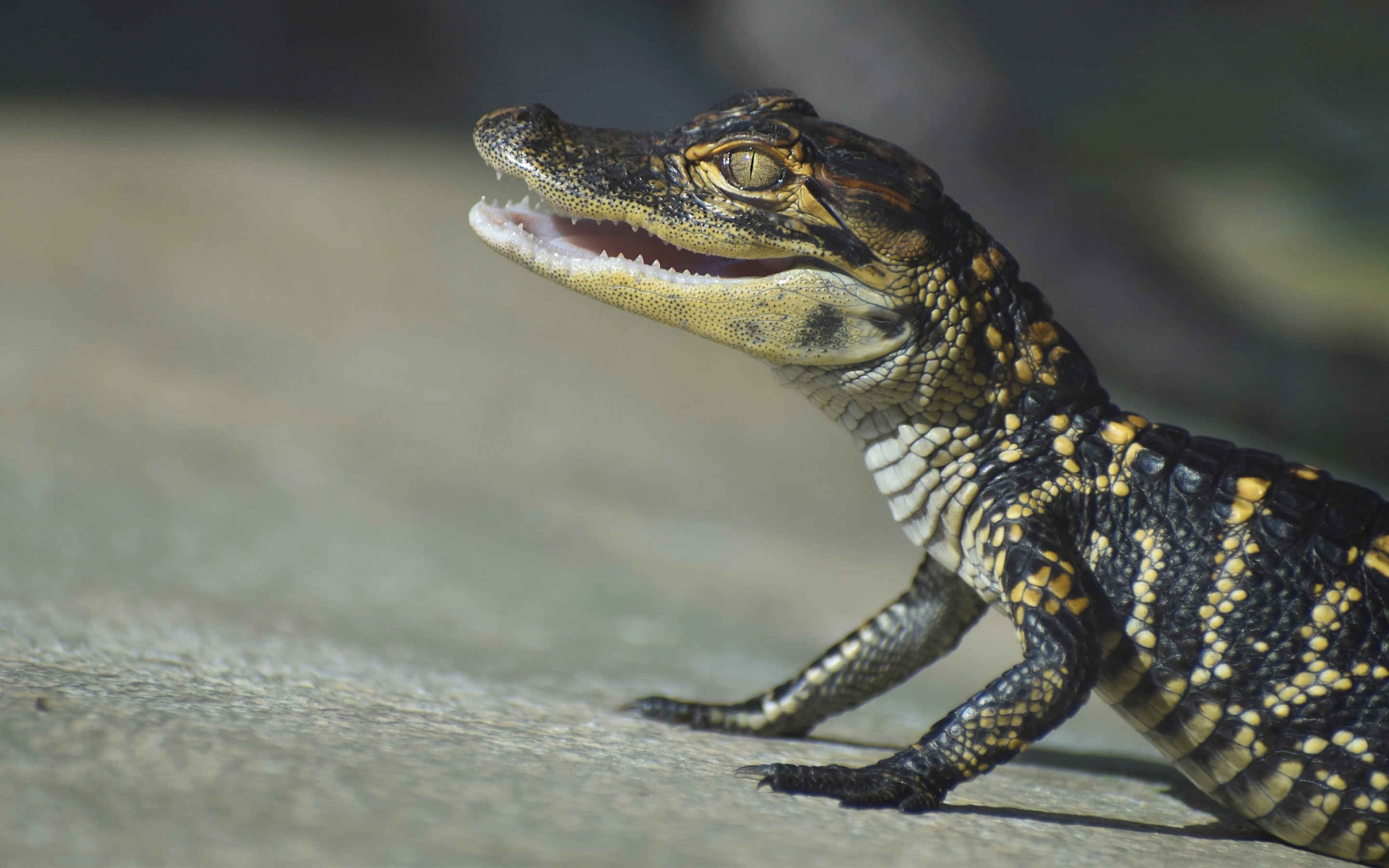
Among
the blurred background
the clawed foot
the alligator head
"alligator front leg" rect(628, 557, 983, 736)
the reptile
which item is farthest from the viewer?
the blurred background

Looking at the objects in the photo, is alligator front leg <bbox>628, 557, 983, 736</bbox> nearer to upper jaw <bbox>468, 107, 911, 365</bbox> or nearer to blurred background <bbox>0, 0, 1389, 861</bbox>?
blurred background <bbox>0, 0, 1389, 861</bbox>

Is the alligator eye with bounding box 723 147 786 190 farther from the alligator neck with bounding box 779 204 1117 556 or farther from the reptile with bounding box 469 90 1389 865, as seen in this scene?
the alligator neck with bounding box 779 204 1117 556

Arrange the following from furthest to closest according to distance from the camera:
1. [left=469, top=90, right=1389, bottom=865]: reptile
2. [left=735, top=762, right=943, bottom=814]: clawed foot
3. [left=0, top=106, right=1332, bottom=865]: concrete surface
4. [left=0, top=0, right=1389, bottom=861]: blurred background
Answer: [left=0, top=0, right=1389, bottom=861]: blurred background
[left=469, top=90, right=1389, bottom=865]: reptile
[left=735, top=762, right=943, bottom=814]: clawed foot
[left=0, top=106, right=1332, bottom=865]: concrete surface

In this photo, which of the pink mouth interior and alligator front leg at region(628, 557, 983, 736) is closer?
the pink mouth interior

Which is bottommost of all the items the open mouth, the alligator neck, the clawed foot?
the clawed foot

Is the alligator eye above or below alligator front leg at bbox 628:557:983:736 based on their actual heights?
above

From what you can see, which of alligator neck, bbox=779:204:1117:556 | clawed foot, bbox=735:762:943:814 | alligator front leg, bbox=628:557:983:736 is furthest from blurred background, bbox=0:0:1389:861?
alligator neck, bbox=779:204:1117:556

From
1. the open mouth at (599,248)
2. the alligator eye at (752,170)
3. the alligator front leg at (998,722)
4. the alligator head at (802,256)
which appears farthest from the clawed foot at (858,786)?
the alligator eye at (752,170)

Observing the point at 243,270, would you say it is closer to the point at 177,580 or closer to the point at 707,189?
the point at 177,580
